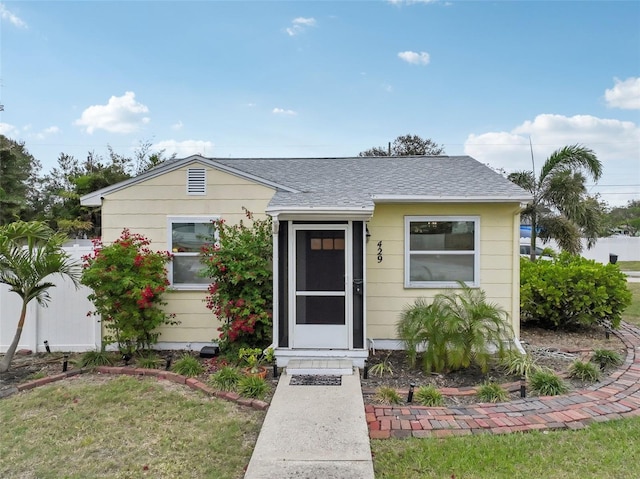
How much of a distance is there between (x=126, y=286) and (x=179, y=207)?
162 cm

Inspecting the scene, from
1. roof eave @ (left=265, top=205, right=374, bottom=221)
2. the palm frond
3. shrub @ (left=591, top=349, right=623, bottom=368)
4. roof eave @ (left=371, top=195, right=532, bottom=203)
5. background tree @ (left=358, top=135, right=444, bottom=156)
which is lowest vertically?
shrub @ (left=591, top=349, right=623, bottom=368)

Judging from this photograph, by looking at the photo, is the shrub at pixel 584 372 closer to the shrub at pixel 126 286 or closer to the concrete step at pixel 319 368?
the concrete step at pixel 319 368

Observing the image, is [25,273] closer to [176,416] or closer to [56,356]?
[56,356]

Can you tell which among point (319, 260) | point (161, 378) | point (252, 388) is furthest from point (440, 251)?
point (161, 378)

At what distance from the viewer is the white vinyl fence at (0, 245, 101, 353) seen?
6.41 m

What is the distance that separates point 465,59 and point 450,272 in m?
9.11

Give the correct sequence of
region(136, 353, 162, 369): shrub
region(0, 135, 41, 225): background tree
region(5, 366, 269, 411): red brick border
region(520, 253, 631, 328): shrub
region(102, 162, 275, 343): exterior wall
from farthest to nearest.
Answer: region(0, 135, 41, 225): background tree < region(520, 253, 631, 328): shrub < region(102, 162, 275, 343): exterior wall < region(136, 353, 162, 369): shrub < region(5, 366, 269, 411): red brick border

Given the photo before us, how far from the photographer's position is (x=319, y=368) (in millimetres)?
5301

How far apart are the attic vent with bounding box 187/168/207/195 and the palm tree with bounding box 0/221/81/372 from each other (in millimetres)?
2120

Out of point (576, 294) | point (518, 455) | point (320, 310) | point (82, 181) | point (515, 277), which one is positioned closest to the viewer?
point (518, 455)

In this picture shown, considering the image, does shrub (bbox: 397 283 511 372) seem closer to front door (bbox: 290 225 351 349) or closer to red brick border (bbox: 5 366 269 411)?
front door (bbox: 290 225 351 349)

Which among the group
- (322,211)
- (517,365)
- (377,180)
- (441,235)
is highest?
(377,180)

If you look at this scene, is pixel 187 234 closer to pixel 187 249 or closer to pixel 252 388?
pixel 187 249

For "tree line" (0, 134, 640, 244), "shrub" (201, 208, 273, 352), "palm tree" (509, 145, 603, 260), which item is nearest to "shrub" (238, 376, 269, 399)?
"shrub" (201, 208, 273, 352)
